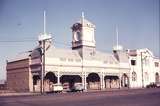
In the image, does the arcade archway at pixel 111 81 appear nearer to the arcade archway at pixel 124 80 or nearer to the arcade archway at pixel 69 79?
the arcade archway at pixel 124 80

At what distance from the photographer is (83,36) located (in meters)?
67.3

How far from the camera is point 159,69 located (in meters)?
91.1

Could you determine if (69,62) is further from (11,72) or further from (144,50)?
(144,50)

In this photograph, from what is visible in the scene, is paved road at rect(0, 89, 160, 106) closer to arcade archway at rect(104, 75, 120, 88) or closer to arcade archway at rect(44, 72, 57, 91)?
arcade archway at rect(44, 72, 57, 91)

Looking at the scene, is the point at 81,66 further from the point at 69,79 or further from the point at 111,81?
the point at 111,81

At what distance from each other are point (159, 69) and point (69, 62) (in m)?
41.8

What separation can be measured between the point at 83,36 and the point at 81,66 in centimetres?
897

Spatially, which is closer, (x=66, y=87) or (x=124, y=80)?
(x=66, y=87)

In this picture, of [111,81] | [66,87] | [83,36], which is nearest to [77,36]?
[83,36]

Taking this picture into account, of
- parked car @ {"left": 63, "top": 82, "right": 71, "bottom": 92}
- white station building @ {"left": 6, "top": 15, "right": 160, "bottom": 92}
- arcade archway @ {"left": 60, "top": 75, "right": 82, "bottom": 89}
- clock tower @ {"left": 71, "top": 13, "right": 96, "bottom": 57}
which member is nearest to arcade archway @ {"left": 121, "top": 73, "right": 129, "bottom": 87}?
white station building @ {"left": 6, "top": 15, "right": 160, "bottom": 92}

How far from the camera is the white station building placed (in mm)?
57375

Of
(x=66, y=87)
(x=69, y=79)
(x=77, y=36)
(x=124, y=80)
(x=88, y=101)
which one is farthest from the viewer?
(x=124, y=80)

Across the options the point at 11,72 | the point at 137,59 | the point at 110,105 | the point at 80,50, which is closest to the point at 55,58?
the point at 80,50

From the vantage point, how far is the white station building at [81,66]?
5738 centimetres
